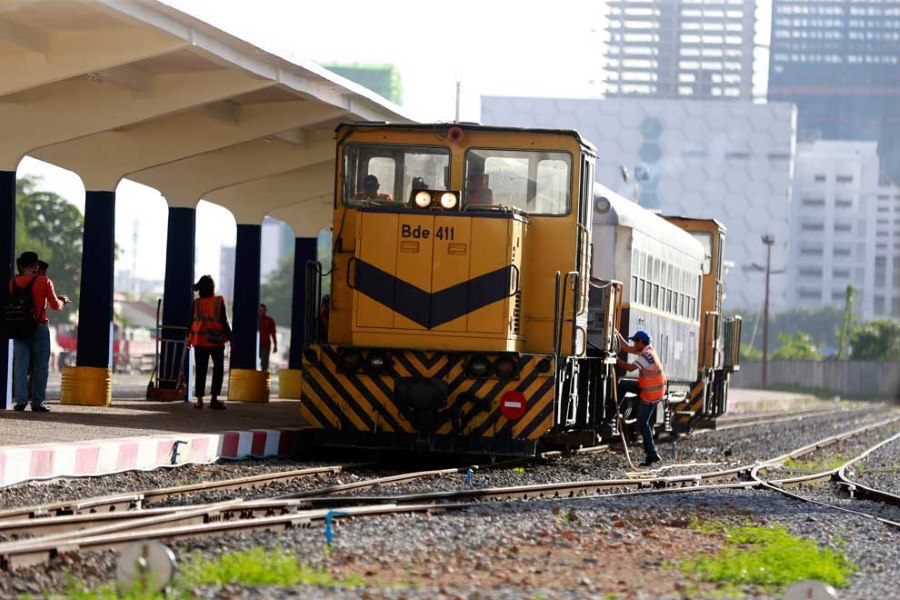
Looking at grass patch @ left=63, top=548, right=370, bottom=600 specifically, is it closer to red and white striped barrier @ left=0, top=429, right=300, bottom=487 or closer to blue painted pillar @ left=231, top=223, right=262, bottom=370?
red and white striped barrier @ left=0, top=429, right=300, bottom=487

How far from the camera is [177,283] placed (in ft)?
73.1

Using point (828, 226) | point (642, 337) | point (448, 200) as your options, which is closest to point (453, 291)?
point (448, 200)

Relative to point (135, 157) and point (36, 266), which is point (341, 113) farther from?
point (36, 266)

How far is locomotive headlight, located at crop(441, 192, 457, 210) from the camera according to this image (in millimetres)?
15062

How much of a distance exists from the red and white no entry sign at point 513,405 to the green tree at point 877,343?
90.7 meters

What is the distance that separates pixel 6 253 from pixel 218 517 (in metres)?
8.66

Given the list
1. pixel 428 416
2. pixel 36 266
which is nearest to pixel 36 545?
pixel 428 416

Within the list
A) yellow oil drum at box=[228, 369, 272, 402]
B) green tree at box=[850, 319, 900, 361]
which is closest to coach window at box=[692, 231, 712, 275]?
yellow oil drum at box=[228, 369, 272, 402]

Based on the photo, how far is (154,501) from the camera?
11.1m

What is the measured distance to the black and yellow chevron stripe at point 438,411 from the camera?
595 inches

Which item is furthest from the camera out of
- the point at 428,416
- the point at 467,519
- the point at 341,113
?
the point at 341,113

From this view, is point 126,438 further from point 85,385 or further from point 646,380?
point 646,380

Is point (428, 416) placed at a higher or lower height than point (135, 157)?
lower

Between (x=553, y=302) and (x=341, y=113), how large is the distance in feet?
17.0
